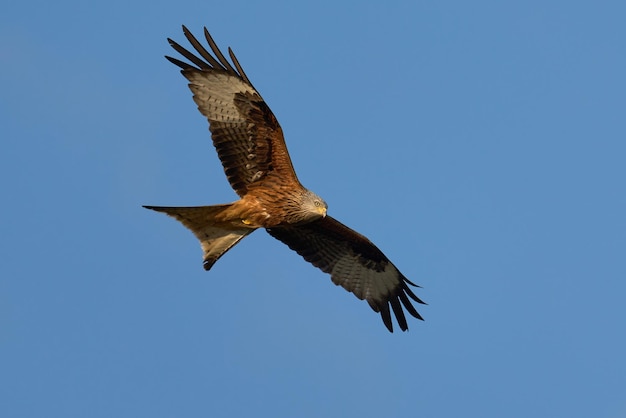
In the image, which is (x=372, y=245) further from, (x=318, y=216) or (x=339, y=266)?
(x=318, y=216)

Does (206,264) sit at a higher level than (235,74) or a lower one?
lower

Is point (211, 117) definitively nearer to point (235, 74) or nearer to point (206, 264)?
point (235, 74)

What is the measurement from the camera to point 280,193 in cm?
1480

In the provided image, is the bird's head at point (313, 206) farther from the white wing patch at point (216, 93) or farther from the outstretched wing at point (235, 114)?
the white wing patch at point (216, 93)

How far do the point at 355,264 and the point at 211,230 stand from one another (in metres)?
2.45

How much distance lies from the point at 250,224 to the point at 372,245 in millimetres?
2099

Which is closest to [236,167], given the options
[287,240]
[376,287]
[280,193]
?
[280,193]

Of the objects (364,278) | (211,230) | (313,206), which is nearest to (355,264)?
(364,278)

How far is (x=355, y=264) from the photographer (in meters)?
16.5

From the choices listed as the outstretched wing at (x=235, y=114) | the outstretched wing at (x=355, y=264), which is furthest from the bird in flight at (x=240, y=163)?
the outstretched wing at (x=355, y=264)

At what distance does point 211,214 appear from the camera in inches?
583

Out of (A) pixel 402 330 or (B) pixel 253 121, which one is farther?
(A) pixel 402 330

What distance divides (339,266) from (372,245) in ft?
1.86

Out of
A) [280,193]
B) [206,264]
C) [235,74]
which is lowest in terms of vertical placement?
[206,264]
